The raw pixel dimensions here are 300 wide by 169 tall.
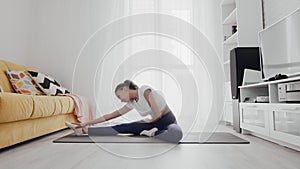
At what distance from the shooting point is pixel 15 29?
361 centimetres

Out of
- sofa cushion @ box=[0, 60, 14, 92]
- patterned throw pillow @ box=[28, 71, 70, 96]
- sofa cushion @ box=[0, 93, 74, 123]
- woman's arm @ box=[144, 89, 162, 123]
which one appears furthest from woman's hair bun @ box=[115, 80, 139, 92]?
patterned throw pillow @ box=[28, 71, 70, 96]

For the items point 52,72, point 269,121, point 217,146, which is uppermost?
point 52,72

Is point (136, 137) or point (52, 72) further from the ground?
point (52, 72)

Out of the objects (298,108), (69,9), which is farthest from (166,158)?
(69,9)

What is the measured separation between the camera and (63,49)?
4.08 metres

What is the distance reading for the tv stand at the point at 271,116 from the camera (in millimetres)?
1730

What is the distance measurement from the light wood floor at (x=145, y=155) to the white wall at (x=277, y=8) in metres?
1.30

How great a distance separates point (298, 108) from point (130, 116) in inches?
40.9

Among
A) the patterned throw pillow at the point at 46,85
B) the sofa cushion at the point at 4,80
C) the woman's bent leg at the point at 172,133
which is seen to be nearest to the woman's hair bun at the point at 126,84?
the woman's bent leg at the point at 172,133

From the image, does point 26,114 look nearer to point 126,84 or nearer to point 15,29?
point 126,84

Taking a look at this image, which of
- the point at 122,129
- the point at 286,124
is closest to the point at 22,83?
the point at 122,129

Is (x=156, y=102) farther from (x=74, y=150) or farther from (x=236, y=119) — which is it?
(x=236, y=119)

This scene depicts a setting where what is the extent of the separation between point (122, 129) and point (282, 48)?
4.79 feet

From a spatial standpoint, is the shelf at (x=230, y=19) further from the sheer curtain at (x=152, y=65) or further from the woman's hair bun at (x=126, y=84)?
the woman's hair bun at (x=126, y=84)
